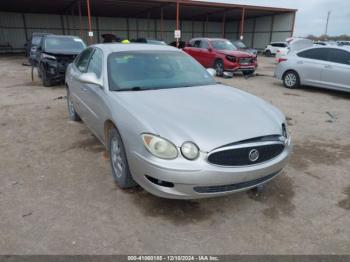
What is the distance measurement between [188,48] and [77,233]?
13.4 m

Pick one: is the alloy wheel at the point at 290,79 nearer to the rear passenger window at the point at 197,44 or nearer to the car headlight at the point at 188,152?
the rear passenger window at the point at 197,44

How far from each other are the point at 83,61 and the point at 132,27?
1234 inches

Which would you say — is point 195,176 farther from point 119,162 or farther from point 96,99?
point 96,99

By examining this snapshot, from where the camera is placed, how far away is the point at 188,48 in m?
14.8

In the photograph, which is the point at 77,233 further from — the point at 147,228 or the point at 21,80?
the point at 21,80

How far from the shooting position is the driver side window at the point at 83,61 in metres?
4.62

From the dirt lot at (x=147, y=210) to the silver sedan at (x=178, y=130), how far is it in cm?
36

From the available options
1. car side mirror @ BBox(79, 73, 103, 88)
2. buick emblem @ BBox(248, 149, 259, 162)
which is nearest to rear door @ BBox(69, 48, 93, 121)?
car side mirror @ BBox(79, 73, 103, 88)

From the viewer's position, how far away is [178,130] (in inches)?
99.0

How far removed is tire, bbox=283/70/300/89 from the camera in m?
9.94

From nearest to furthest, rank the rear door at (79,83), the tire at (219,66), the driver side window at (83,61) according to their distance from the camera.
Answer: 1. the rear door at (79,83)
2. the driver side window at (83,61)
3. the tire at (219,66)

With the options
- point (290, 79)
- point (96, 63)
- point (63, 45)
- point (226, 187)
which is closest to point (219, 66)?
point (290, 79)

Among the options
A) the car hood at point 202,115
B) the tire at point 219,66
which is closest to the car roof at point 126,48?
the car hood at point 202,115

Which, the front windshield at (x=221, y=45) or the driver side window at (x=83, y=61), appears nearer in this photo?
the driver side window at (x=83, y=61)
